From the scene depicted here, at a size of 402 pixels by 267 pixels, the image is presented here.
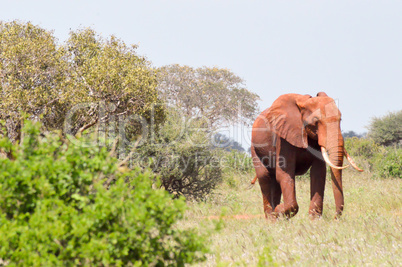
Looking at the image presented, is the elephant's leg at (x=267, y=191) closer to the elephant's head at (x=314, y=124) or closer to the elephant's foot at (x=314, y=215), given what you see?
the elephant's head at (x=314, y=124)

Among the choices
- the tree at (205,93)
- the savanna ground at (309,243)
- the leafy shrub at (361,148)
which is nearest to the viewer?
the savanna ground at (309,243)

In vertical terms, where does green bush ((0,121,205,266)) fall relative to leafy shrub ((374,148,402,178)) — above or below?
below

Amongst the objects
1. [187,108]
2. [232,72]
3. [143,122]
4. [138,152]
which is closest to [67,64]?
[143,122]

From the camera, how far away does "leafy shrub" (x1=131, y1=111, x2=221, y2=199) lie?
15.3 m

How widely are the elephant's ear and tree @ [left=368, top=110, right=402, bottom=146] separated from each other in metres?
33.0

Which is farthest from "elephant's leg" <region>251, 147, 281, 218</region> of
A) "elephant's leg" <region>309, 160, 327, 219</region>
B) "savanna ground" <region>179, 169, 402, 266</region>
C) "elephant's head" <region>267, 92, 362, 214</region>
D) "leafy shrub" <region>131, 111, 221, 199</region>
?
"leafy shrub" <region>131, 111, 221, 199</region>

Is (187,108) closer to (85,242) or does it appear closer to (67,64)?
(67,64)

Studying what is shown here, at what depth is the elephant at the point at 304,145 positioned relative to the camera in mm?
9227

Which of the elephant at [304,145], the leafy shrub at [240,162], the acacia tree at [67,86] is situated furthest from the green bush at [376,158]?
the elephant at [304,145]

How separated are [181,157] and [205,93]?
102 ft

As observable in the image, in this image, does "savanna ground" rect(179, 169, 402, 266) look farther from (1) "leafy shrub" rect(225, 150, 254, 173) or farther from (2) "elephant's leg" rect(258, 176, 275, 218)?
(1) "leafy shrub" rect(225, 150, 254, 173)

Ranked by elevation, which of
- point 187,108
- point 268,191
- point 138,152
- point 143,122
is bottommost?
point 268,191

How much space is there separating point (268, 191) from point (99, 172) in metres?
7.28

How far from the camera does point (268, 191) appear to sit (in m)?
11.2
